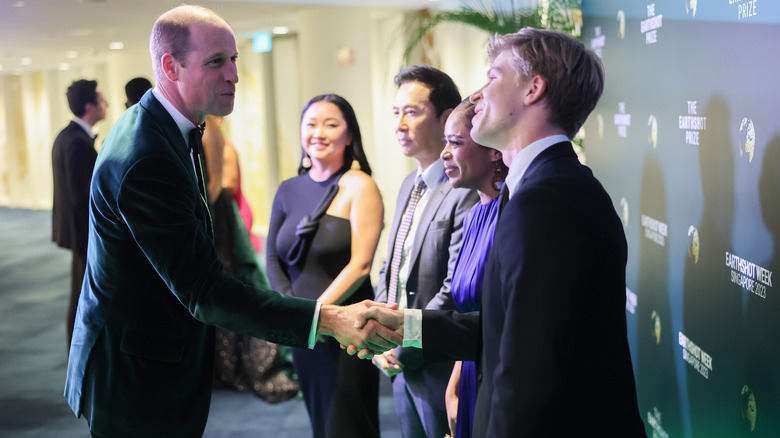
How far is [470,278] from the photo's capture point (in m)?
2.00

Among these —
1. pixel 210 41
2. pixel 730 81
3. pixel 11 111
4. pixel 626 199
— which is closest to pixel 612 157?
pixel 626 199

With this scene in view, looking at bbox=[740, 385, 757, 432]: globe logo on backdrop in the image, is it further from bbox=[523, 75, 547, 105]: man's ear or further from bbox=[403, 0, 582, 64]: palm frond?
bbox=[403, 0, 582, 64]: palm frond

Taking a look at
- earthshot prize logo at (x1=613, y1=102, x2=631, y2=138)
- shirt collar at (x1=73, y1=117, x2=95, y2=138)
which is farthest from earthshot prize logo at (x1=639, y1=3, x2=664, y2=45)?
shirt collar at (x1=73, y1=117, x2=95, y2=138)

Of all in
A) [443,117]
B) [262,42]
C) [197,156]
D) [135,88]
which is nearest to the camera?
[197,156]

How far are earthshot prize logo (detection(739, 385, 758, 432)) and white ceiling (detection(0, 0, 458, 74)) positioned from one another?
14.9ft

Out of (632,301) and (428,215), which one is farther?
(632,301)

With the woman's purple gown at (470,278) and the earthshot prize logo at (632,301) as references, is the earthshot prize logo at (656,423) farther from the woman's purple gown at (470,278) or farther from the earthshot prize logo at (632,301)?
the woman's purple gown at (470,278)

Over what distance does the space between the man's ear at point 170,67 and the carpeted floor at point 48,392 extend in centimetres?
247

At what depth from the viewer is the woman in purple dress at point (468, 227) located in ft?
6.54

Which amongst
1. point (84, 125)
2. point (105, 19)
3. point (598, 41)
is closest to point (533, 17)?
point (598, 41)

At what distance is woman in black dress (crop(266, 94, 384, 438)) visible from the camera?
2.90 meters

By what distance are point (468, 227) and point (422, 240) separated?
32 cm

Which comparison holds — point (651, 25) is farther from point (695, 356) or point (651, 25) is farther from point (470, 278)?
point (470, 278)

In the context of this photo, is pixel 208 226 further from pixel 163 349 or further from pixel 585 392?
pixel 585 392
